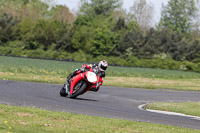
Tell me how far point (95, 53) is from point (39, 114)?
58.8 meters

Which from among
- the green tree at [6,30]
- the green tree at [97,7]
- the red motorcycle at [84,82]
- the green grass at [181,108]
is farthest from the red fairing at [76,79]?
the green tree at [97,7]

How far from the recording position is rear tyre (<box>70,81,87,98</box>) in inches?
580

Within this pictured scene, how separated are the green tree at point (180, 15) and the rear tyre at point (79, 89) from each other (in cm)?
8482

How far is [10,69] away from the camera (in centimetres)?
3189

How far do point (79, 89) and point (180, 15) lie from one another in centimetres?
8783

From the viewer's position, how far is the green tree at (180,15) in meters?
98.2

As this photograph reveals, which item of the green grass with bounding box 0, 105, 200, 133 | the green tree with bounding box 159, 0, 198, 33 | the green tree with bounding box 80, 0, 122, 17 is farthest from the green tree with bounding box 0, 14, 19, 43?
the green grass with bounding box 0, 105, 200, 133

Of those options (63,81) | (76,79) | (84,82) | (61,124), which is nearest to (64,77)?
(63,81)

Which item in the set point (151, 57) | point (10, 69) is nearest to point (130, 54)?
point (151, 57)

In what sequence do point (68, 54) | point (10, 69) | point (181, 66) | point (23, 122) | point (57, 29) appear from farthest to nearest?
point (57, 29)
point (68, 54)
point (181, 66)
point (10, 69)
point (23, 122)

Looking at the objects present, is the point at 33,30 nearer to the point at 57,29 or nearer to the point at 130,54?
the point at 57,29

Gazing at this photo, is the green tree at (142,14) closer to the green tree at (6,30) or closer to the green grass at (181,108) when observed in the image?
the green tree at (6,30)

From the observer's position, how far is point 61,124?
9.05 metres

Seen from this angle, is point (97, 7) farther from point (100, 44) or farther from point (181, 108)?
point (181, 108)
